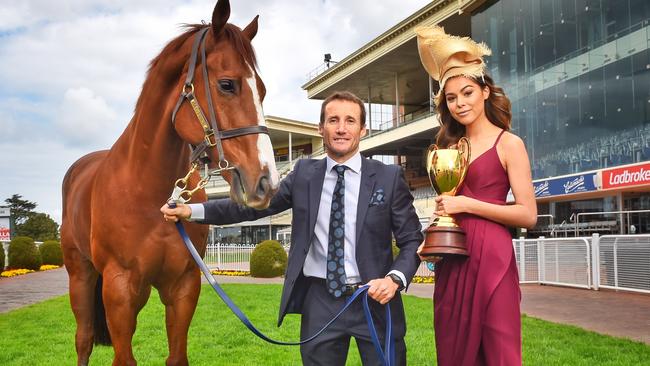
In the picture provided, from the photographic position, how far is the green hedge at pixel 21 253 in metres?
20.4

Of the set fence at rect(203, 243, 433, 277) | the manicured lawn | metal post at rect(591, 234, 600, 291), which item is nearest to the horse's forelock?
the manicured lawn

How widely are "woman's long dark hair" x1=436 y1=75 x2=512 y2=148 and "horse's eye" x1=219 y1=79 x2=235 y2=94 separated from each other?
39.6 inches

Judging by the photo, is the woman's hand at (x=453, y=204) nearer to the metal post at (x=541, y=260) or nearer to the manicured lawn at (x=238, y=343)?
the manicured lawn at (x=238, y=343)

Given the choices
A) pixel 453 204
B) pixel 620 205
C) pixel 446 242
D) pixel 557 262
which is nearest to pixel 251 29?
pixel 453 204

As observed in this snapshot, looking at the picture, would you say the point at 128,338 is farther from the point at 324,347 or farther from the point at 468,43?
the point at 468,43

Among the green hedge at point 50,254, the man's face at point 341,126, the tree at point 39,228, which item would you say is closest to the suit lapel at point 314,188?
the man's face at point 341,126

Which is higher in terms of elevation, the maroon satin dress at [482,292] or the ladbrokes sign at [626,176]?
the ladbrokes sign at [626,176]

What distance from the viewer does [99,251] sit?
10.1ft

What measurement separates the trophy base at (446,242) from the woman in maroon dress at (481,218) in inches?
3.9

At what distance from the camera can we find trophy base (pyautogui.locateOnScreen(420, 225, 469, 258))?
2439 millimetres

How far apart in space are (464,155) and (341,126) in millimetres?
600

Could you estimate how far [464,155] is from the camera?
259 centimetres

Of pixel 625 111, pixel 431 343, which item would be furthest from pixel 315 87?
pixel 431 343

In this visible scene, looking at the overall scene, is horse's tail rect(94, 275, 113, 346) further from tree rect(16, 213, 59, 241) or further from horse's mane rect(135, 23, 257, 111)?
tree rect(16, 213, 59, 241)
